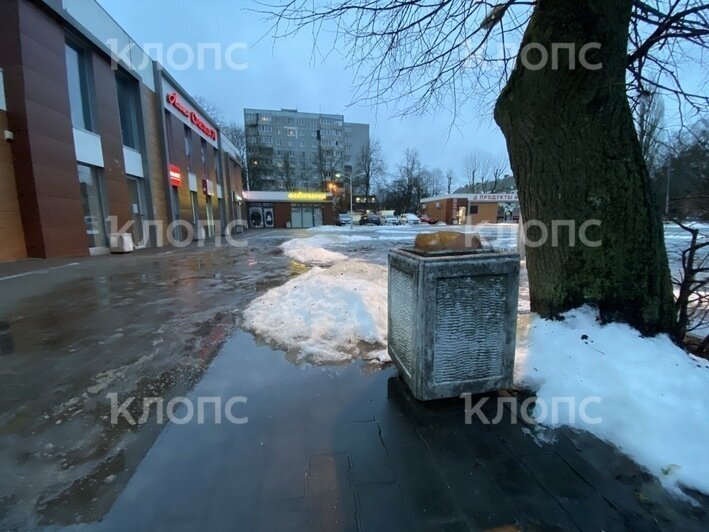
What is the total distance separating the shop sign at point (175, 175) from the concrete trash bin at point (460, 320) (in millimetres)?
19645

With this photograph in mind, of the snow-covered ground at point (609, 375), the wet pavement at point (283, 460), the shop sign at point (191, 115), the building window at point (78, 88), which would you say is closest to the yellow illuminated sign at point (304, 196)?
the shop sign at point (191, 115)

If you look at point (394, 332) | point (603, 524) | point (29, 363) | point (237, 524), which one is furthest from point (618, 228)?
point (29, 363)

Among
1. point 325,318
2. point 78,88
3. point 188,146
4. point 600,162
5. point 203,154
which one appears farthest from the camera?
point 203,154

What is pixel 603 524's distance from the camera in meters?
1.58

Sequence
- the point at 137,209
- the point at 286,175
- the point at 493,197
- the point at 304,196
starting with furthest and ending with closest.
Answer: the point at 286,175 < the point at 493,197 < the point at 304,196 < the point at 137,209

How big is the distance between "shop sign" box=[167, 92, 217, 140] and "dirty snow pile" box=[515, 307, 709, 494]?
2246 cm

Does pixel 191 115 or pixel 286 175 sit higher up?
pixel 286 175

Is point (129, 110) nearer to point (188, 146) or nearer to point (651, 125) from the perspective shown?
point (188, 146)

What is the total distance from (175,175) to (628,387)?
21371mm

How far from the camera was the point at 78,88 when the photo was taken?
42.0 ft

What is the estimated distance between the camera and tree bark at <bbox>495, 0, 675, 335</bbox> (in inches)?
111

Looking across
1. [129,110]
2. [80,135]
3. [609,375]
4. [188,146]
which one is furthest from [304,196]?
[609,375]

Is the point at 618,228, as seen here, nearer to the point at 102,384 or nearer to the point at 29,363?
the point at 102,384

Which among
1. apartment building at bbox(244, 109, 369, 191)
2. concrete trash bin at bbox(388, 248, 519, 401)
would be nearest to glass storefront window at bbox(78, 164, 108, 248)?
concrete trash bin at bbox(388, 248, 519, 401)
